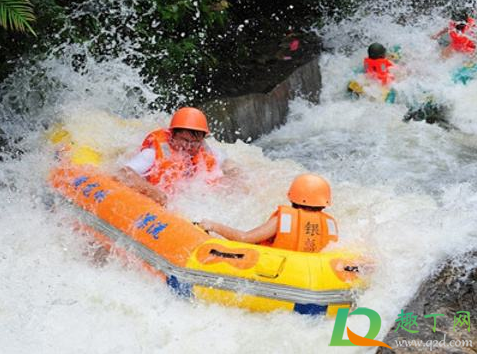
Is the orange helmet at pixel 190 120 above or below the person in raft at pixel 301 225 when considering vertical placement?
above

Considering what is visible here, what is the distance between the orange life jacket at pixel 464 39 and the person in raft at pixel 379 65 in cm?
106

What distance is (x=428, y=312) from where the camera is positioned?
3.92m

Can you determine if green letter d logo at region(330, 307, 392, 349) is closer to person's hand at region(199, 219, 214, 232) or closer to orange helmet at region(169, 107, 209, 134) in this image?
person's hand at region(199, 219, 214, 232)

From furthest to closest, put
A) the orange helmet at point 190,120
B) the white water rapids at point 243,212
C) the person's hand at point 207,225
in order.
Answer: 1. the orange helmet at point 190,120
2. the person's hand at point 207,225
3. the white water rapids at point 243,212

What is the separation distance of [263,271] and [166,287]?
69 cm

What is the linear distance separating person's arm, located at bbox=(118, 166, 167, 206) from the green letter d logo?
182cm

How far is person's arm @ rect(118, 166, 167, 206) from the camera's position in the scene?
5.24 metres

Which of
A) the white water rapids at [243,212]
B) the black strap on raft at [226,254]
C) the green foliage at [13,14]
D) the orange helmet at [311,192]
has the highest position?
the green foliage at [13,14]

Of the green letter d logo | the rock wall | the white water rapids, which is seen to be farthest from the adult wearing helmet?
the rock wall

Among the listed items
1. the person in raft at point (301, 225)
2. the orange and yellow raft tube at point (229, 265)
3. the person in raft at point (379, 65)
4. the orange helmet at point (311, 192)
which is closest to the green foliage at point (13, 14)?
the orange and yellow raft tube at point (229, 265)

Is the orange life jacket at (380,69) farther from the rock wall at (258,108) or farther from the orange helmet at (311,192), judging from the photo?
the orange helmet at (311,192)

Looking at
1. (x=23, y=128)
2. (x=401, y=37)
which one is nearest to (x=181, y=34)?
(x=23, y=128)

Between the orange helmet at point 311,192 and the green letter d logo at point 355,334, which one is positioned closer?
the green letter d logo at point 355,334

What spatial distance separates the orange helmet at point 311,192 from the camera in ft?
14.9
